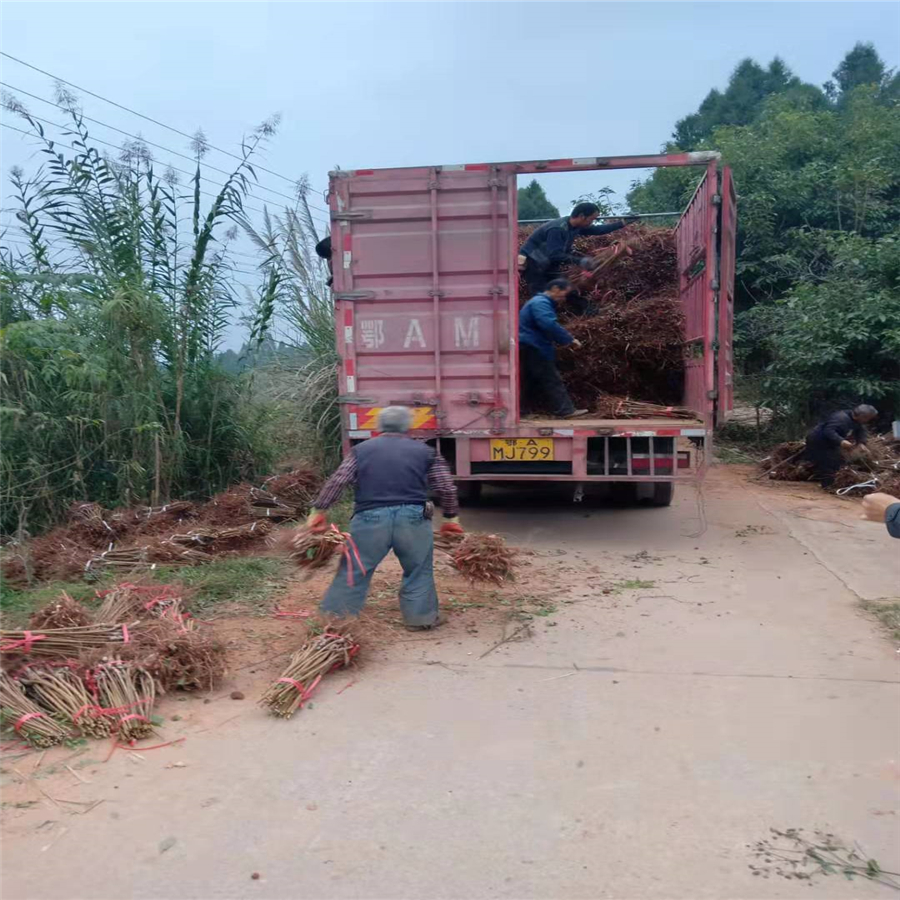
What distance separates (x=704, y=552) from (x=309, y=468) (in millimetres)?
4157

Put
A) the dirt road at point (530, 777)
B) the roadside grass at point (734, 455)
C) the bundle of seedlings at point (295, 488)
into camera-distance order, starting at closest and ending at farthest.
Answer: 1. the dirt road at point (530, 777)
2. the bundle of seedlings at point (295, 488)
3. the roadside grass at point (734, 455)

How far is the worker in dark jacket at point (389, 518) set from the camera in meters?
4.96

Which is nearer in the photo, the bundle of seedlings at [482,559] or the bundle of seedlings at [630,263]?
the bundle of seedlings at [482,559]

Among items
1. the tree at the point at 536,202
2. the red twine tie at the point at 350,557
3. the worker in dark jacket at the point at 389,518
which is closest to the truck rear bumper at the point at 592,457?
the worker in dark jacket at the point at 389,518

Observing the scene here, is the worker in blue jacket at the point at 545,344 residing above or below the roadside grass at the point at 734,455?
above

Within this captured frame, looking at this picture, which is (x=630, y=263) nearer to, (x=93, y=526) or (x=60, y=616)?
(x=93, y=526)

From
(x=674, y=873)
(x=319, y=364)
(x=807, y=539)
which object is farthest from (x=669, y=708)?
(x=319, y=364)

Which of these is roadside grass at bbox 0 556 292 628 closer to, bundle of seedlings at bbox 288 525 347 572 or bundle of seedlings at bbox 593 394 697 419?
bundle of seedlings at bbox 288 525 347 572

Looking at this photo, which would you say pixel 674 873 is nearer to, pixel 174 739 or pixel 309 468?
pixel 174 739

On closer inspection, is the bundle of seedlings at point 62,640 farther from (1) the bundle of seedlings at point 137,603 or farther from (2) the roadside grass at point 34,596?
(2) the roadside grass at point 34,596

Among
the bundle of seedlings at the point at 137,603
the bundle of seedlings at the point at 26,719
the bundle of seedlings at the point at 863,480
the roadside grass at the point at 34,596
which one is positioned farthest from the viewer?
the bundle of seedlings at the point at 863,480

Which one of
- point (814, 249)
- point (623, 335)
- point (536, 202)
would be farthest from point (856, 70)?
point (623, 335)

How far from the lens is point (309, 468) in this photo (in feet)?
29.9

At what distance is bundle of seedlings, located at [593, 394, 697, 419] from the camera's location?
297 inches
